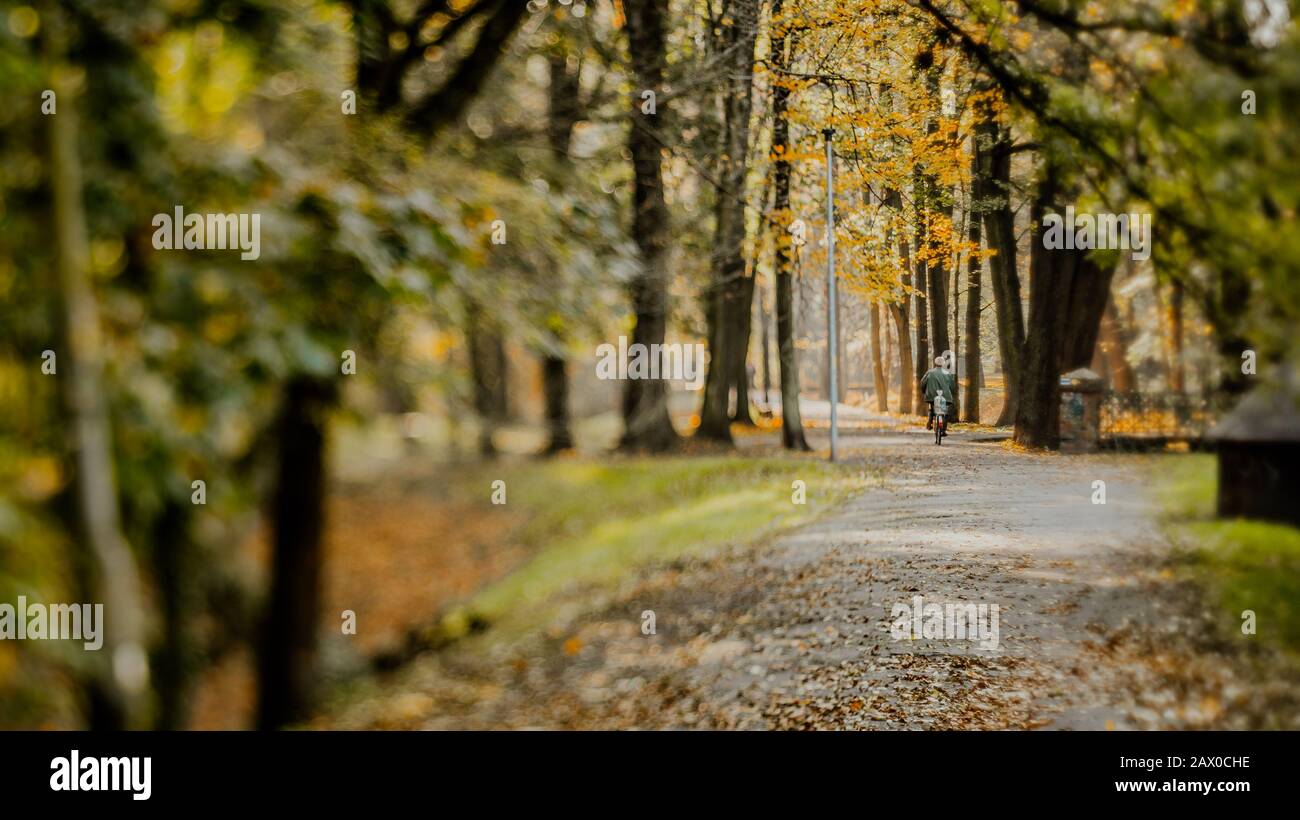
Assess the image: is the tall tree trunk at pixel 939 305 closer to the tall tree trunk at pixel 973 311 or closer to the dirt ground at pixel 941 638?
the tall tree trunk at pixel 973 311

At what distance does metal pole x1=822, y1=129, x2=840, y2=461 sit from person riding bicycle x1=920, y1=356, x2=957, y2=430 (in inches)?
8.9

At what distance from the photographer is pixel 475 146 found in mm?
2850

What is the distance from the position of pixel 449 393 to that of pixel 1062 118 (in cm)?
229

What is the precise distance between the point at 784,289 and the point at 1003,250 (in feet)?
1.89

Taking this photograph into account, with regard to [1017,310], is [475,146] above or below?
above

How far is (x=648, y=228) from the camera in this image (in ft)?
7.76

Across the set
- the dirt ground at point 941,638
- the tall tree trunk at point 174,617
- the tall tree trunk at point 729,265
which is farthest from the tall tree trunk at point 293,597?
the tall tree trunk at point 729,265

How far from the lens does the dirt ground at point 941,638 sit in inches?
57.7

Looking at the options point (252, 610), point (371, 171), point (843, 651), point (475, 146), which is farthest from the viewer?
point (252, 610)

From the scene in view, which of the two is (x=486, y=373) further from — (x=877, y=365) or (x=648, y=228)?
(x=877, y=365)

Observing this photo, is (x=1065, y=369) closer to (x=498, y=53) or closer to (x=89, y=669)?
(x=498, y=53)

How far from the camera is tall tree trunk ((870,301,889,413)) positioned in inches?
Answer: 66.4

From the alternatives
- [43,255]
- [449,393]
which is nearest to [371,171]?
[449,393]

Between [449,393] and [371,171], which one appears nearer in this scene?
[371,171]
